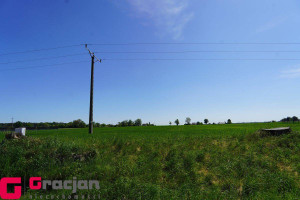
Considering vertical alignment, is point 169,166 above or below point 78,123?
below

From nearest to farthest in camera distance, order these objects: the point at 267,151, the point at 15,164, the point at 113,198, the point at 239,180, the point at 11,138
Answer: the point at 113,198 → the point at 239,180 → the point at 15,164 → the point at 267,151 → the point at 11,138

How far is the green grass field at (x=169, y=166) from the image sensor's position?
7.30 metres

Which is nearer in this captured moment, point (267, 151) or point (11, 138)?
point (267, 151)

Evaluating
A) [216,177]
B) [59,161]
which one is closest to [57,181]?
[59,161]

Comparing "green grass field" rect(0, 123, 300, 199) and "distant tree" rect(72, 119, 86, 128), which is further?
"distant tree" rect(72, 119, 86, 128)

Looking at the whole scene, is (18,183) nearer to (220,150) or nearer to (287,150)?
(220,150)

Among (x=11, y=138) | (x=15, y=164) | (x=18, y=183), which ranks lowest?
(x=18, y=183)

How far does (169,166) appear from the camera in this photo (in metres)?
9.59

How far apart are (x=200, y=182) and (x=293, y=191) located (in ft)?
13.1

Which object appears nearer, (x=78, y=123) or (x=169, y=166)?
(x=169, y=166)

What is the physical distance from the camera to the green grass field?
24.0ft

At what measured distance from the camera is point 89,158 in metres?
10.4

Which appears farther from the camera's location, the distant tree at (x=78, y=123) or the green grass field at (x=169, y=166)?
the distant tree at (x=78, y=123)

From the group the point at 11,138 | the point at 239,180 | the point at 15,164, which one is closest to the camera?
the point at 239,180
